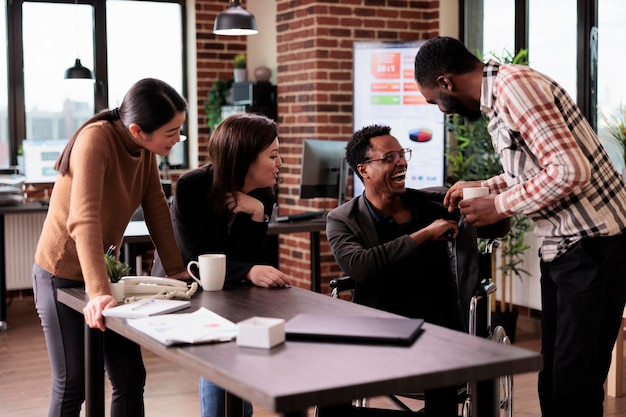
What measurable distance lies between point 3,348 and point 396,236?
315 centimetres

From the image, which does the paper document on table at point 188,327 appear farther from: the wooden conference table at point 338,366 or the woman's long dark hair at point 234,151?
the woman's long dark hair at point 234,151

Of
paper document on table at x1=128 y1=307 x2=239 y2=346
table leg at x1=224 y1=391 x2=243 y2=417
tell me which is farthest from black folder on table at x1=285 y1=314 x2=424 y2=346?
table leg at x1=224 y1=391 x2=243 y2=417

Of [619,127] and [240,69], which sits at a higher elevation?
[240,69]

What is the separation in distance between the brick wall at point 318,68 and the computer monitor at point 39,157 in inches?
70.6

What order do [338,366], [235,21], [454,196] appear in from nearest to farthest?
[338,366] → [454,196] → [235,21]

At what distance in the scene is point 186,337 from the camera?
1.91 metres

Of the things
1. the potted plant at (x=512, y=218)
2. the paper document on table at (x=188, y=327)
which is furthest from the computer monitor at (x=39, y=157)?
the paper document on table at (x=188, y=327)

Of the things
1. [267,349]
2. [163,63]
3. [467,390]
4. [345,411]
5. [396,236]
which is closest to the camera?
[267,349]

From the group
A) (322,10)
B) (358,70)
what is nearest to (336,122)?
(358,70)

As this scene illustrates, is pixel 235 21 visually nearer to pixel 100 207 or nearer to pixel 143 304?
pixel 100 207

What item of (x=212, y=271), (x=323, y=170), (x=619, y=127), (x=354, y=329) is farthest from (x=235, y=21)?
(x=354, y=329)

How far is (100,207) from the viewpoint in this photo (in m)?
2.41

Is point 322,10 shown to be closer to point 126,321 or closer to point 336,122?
point 336,122

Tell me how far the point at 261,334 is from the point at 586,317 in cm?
105
